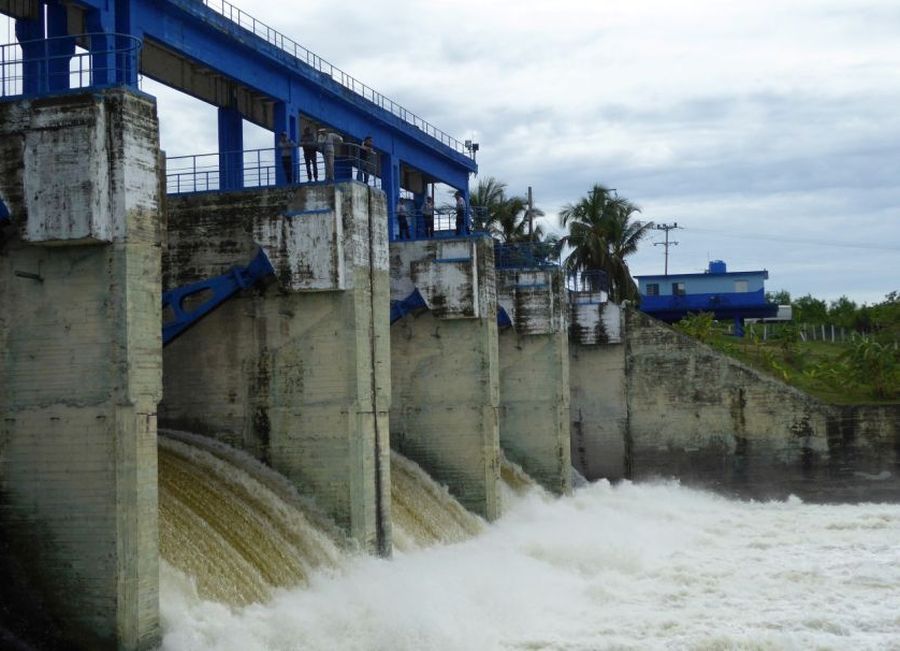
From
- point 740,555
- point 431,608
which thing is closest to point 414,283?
point 740,555

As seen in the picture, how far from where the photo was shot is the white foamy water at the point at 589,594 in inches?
671

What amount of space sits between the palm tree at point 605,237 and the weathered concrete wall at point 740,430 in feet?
39.2

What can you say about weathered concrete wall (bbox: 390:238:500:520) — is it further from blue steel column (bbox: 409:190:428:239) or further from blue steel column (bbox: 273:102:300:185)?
blue steel column (bbox: 273:102:300:185)

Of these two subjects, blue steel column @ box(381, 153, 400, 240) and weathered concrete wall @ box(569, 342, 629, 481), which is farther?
weathered concrete wall @ box(569, 342, 629, 481)

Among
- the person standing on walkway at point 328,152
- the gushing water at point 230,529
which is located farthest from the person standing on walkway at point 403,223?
the gushing water at point 230,529

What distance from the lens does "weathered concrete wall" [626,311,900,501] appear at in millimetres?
37719

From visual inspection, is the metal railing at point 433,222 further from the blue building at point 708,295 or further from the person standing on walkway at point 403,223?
the blue building at point 708,295

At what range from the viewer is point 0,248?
1525 cm

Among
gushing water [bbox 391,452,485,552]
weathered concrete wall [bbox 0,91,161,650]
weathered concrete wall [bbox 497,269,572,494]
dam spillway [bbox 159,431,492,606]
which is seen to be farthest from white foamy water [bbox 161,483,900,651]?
weathered concrete wall [bbox 497,269,572,494]

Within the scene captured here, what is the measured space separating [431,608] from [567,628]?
2370 mm

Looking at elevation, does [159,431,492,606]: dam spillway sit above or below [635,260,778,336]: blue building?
below

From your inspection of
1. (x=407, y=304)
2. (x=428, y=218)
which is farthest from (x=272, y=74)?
(x=407, y=304)

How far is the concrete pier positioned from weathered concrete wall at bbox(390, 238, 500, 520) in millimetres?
11103

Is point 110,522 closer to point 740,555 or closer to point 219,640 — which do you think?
point 219,640
